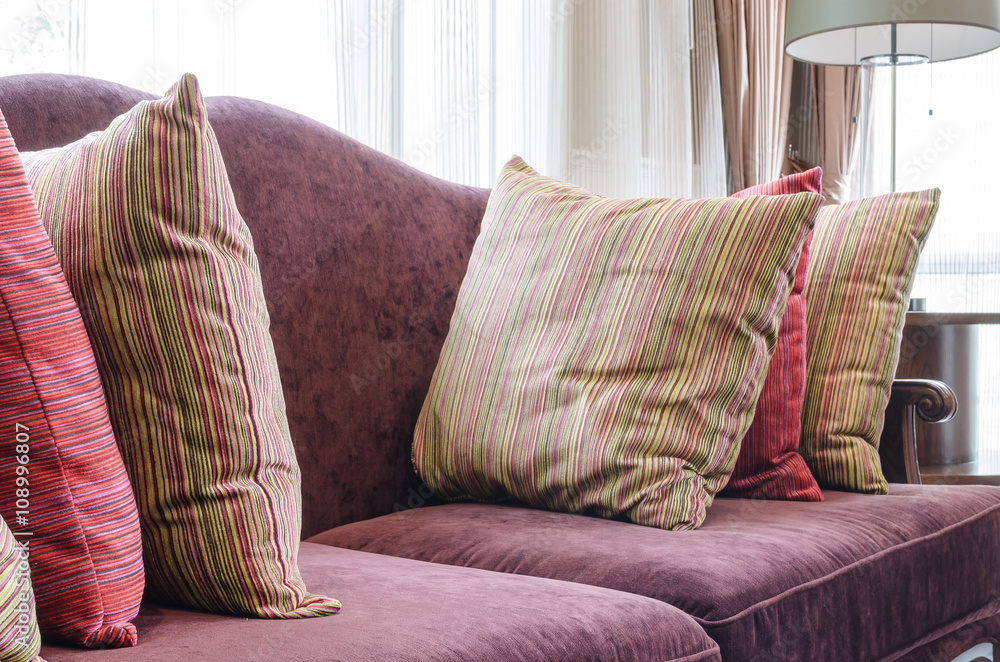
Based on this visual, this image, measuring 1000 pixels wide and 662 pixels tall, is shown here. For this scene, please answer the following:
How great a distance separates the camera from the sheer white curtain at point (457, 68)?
5.38 ft

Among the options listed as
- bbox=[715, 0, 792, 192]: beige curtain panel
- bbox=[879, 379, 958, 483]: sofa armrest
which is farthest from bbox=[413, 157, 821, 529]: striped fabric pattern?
bbox=[715, 0, 792, 192]: beige curtain panel

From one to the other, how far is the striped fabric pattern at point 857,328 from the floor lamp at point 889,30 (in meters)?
0.85

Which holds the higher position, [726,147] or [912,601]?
[726,147]

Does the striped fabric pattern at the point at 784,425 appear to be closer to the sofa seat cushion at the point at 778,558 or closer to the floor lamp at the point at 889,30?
the sofa seat cushion at the point at 778,558

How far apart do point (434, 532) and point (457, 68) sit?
1.41m

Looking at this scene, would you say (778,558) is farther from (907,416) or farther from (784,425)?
(907,416)

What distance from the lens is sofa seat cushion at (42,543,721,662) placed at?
731 mm

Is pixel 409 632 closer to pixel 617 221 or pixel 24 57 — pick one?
pixel 617 221

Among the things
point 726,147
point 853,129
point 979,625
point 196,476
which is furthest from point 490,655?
point 853,129

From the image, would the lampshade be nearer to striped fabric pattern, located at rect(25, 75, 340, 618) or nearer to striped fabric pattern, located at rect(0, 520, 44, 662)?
striped fabric pattern, located at rect(25, 75, 340, 618)

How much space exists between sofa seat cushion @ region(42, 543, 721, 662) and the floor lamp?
1771 mm

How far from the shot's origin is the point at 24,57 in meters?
1.49

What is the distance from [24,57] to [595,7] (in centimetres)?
172

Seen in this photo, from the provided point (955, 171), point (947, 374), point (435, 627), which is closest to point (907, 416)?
point (947, 374)
